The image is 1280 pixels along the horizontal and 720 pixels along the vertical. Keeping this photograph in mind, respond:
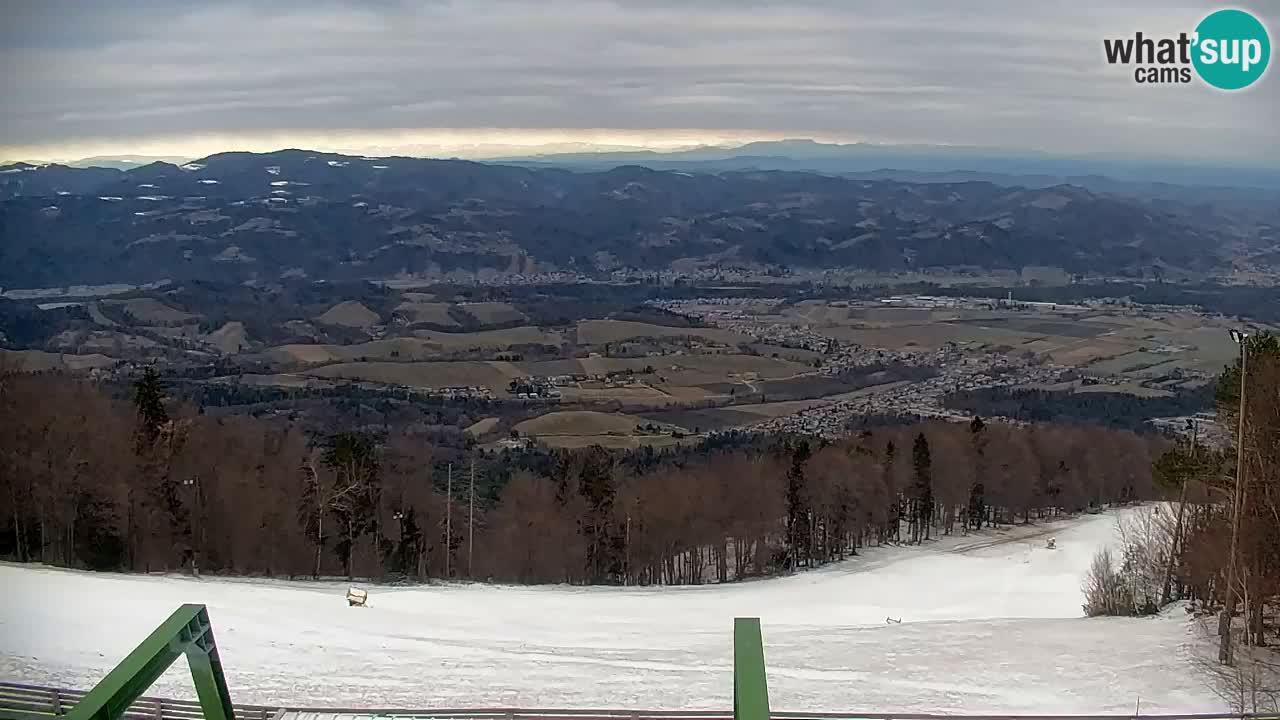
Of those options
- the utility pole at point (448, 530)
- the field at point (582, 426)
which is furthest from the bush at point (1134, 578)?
the field at point (582, 426)

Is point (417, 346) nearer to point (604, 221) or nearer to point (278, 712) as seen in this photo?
point (604, 221)

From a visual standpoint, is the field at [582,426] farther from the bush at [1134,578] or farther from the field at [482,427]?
the bush at [1134,578]

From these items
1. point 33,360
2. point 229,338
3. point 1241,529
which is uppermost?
point 33,360

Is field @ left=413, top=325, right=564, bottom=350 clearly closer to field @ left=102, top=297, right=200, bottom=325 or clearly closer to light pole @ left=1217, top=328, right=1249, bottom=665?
field @ left=102, top=297, right=200, bottom=325

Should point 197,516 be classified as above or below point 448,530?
above

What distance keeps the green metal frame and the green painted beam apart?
1555mm

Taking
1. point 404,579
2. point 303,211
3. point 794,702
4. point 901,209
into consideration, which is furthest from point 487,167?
point 794,702

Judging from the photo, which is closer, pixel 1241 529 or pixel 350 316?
pixel 1241 529

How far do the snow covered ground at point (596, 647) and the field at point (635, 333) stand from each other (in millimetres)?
38934

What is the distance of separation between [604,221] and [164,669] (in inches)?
3599

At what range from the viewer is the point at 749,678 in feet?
9.36

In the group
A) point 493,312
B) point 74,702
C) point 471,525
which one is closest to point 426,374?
point 493,312

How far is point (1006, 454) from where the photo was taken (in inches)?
1028

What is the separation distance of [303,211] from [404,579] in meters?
74.2
